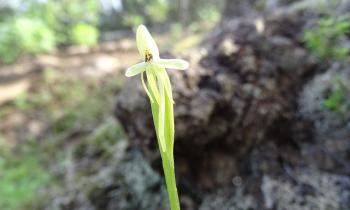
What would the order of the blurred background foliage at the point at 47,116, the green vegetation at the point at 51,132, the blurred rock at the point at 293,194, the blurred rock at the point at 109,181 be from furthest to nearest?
1. the blurred background foliage at the point at 47,116
2. the green vegetation at the point at 51,132
3. the blurred rock at the point at 109,181
4. the blurred rock at the point at 293,194

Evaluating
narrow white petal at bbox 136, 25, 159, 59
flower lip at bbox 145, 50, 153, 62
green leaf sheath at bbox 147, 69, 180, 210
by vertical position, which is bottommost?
green leaf sheath at bbox 147, 69, 180, 210

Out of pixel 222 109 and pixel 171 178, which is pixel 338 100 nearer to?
pixel 222 109

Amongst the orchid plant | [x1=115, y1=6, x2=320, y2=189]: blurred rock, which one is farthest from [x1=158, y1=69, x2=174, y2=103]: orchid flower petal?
[x1=115, y1=6, x2=320, y2=189]: blurred rock

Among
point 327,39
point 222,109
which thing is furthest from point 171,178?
point 327,39

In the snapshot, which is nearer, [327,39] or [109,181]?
[327,39]

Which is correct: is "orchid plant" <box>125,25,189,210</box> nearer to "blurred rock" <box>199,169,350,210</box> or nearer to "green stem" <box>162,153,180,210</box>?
"green stem" <box>162,153,180,210</box>

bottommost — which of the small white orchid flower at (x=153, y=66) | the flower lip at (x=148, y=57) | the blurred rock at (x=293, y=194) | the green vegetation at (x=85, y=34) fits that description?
the blurred rock at (x=293, y=194)

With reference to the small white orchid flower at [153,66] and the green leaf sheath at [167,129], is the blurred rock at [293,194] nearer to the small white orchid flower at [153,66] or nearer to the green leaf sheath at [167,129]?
the green leaf sheath at [167,129]

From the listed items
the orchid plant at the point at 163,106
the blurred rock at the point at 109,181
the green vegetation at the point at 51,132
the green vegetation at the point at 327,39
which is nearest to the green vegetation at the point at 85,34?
the green vegetation at the point at 51,132
